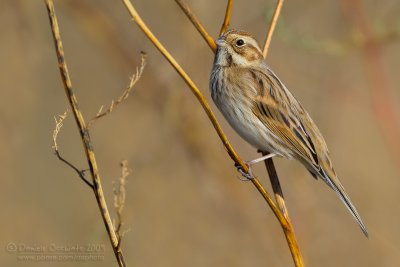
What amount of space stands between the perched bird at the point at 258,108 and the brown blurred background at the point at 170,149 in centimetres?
32

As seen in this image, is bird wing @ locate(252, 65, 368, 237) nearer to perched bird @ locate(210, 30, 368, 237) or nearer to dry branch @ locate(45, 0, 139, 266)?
perched bird @ locate(210, 30, 368, 237)

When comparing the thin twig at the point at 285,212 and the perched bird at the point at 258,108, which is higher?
the perched bird at the point at 258,108

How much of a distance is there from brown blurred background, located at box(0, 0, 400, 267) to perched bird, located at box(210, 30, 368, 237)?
1.05 feet

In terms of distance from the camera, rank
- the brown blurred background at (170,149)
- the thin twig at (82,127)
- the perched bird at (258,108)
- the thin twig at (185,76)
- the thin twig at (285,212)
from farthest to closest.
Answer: the brown blurred background at (170,149), the perched bird at (258,108), the thin twig at (285,212), the thin twig at (185,76), the thin twig at (82,127)

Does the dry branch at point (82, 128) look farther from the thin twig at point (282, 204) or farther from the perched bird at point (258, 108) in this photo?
the perched bird at point (258, 108)

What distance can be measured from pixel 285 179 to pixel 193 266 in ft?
4.06

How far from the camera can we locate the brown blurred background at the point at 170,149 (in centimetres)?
488

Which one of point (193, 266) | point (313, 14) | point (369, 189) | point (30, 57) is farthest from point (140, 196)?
point (313, 14)

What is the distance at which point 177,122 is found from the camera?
5.34 metres
